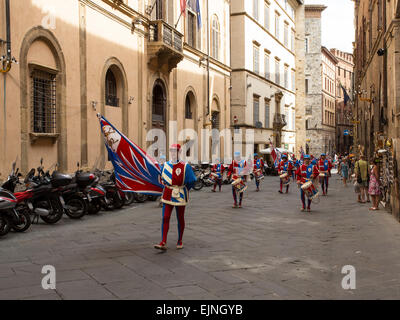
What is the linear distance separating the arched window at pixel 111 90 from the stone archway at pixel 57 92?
326 cm

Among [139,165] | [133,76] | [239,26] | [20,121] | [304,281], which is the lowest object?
[304,281]

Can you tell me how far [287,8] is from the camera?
1761 inches

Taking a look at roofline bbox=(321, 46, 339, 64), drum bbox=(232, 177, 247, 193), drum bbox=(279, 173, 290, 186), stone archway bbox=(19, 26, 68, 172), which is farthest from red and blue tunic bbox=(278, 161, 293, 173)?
roofline bbox=(321, 46, 339, 64)

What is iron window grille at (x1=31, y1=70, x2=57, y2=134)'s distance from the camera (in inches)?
501

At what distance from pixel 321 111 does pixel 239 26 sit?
1354 inches

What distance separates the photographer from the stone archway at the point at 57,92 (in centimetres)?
1188

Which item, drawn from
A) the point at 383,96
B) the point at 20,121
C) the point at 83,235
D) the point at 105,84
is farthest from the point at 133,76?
the point at 83,235

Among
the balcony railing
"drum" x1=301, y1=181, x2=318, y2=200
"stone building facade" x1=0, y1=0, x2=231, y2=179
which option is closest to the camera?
"stone building facade" x1=0, y1=0, x2=231, y2=179

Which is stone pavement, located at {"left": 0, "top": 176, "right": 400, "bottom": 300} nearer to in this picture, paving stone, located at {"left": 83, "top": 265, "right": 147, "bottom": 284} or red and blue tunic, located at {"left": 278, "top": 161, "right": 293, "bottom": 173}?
paving stone, located at {"left": 83, "top": 265, "right": 147, "bottom": 284}

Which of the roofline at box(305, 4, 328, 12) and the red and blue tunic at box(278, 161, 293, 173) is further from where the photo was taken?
the roofline at box(305, 4, 328, 12)

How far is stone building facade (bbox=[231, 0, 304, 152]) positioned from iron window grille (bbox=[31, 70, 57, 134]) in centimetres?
1899

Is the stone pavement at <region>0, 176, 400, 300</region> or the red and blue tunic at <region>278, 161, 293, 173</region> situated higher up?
the red and blue tunic at <region>278, 161, 293, 173</region>
